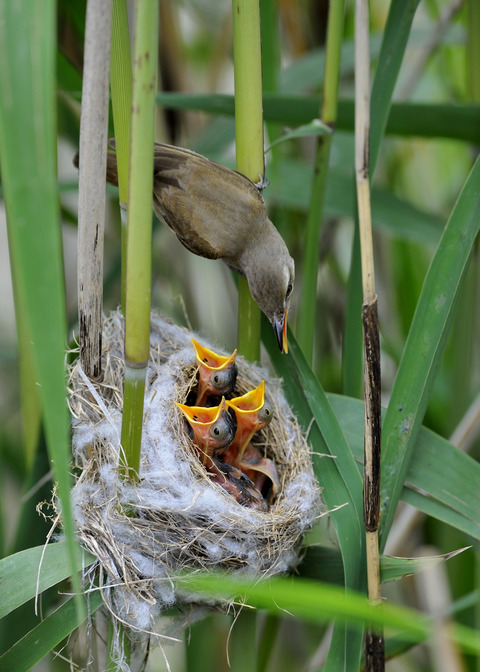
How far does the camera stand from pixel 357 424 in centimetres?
121

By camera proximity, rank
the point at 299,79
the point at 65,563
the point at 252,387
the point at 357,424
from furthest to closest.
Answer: the point at 299,79 → the point at 252,387 → the point at 357,424 → the point at 65,563

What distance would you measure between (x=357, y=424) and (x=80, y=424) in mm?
502

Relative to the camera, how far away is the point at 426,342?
3.41ft

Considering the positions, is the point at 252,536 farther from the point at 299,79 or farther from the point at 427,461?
the point at 299,79

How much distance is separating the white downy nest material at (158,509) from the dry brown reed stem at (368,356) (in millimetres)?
205

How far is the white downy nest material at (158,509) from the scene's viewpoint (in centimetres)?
101

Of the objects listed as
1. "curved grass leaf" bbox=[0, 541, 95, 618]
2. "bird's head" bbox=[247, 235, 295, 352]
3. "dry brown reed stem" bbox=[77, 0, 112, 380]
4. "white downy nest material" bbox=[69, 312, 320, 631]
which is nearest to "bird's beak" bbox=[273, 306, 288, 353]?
"bird's head" bbox=[247, 235, 295, 352]

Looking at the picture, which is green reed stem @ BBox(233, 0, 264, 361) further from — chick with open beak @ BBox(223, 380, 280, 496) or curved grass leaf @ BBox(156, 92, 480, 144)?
chick with open beak @ BBox(223, 380, 280, 496)

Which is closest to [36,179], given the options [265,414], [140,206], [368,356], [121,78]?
[140,206]

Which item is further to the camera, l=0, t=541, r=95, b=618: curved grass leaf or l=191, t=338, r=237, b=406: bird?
l=191, t=338, r=237, b=406: bird

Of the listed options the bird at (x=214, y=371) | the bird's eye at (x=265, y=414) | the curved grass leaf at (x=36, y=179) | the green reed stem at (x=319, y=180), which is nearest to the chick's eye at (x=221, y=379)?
the bird at (x=214, y=371)

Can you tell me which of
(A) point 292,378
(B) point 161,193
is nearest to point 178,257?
(B) point 161,193

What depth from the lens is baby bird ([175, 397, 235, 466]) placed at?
137 centimetres

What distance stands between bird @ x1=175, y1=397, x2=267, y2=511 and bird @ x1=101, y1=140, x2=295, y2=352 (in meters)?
0.27
